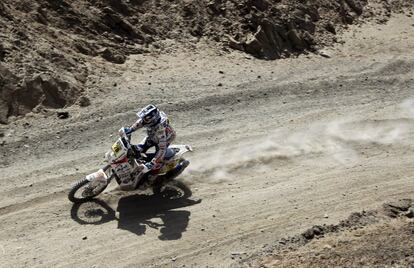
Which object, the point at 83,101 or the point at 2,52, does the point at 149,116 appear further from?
the point at 2,52

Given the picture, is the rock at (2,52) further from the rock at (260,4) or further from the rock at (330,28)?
the rock at (330,28)

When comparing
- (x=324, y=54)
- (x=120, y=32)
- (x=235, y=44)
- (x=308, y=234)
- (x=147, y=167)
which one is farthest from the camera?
(x=324, y=54)

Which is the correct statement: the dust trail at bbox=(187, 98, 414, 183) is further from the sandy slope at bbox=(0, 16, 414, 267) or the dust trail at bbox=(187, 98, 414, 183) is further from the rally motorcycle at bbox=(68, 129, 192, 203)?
the rally motorcycle at bbox=(68, 129, 192, 203)

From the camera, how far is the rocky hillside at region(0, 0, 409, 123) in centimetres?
1773

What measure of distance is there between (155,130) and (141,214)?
6.17 ft

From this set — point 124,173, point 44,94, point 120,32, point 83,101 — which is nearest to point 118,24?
point 120,32

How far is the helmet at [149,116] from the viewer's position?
13.3 metres

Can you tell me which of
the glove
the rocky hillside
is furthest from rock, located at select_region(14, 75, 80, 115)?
the glove

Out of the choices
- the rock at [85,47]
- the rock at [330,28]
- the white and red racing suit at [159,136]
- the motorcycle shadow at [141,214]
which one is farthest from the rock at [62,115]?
the rock at [330,28]

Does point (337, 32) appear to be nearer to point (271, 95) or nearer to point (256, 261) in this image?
point (271, 95)

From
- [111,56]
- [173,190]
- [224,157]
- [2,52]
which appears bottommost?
[173,190]

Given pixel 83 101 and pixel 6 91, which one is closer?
pixel 6 91

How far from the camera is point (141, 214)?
13.4 m

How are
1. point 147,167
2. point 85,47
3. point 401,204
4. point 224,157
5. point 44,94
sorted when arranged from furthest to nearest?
point 85,47 < point 44,94 < point 224,157 < point 401,204 < point 147,167
